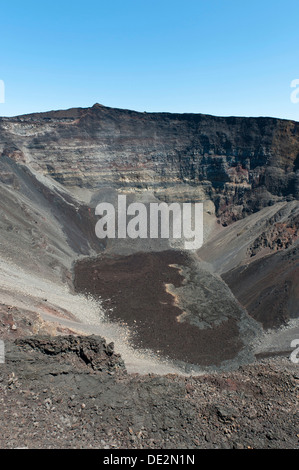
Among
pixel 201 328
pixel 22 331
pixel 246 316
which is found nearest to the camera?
pixel 22 331

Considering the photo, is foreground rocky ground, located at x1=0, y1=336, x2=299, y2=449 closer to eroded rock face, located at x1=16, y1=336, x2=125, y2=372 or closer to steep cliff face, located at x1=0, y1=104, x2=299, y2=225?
eroded rock face, located at x1=16, y1=336, x2=125, y2=372

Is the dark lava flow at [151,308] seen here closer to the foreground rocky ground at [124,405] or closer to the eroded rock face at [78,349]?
the eroded rock face at [78,349]

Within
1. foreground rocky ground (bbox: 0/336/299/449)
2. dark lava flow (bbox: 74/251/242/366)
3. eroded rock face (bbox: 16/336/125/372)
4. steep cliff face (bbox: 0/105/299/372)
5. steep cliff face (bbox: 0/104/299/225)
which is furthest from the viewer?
steep cliff face (bbox: 0/104/299/225)

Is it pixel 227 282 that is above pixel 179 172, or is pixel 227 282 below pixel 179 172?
below

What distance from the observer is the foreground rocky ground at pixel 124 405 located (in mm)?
7402

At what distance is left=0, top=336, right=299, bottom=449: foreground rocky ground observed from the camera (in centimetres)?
740

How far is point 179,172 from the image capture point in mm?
52188

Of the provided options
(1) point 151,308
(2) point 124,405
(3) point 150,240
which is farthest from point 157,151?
(2) point 124,405

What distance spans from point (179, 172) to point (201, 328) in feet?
116

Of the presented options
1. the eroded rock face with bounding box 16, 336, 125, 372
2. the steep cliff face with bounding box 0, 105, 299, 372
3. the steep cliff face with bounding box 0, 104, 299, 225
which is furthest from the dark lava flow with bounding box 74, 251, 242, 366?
the steep cliff face with bounding box 0, 104, 299, 225

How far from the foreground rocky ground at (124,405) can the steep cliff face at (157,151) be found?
37281 mm

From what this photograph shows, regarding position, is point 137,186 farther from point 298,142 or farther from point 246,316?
point 246,316

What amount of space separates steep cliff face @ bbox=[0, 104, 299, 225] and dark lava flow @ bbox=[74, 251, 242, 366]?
1935cm
